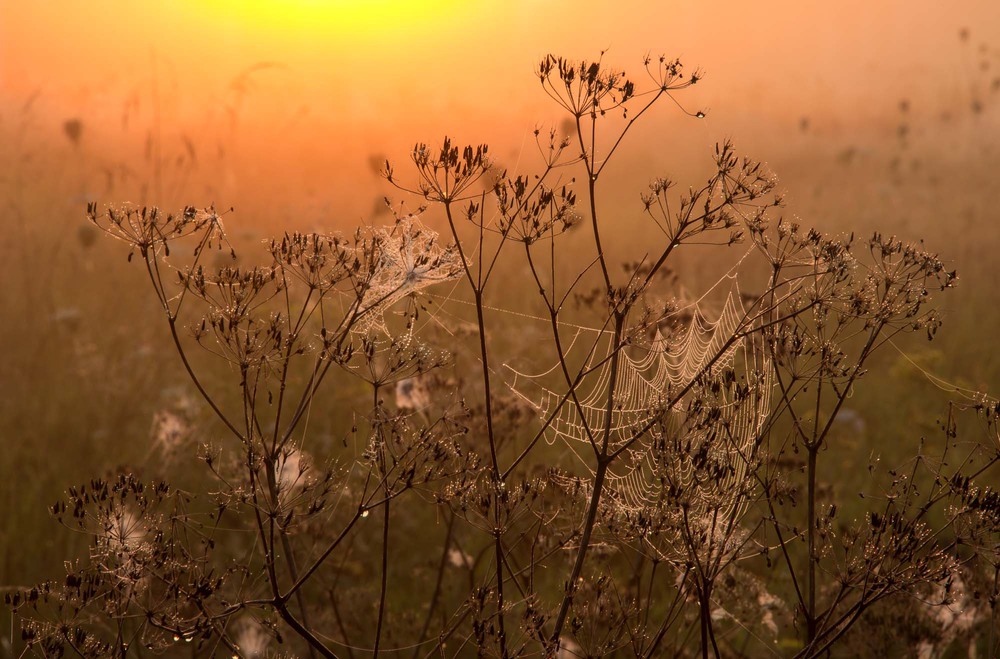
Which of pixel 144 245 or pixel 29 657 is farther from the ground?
pixel 144 245

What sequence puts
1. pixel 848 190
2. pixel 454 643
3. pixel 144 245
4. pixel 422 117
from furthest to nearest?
1. pixel 848 190
2. pixel 422 117
3. pixel 454 643
4. pixel 144 245

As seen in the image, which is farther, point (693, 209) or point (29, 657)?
point (29, 657)

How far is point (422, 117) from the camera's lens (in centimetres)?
1074

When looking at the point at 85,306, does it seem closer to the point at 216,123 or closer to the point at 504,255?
the point at 216,123

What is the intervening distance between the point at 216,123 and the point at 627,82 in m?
5.47

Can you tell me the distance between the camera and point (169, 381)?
318 inches

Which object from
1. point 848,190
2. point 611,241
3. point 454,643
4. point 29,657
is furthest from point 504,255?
point 29,657

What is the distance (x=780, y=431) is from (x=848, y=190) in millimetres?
7058

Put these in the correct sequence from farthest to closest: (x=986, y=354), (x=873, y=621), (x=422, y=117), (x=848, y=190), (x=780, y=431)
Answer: (x=848, y=190) → (x=422, y=117) → (x=986, y=354) → (x=780, y=431) → (x=873, y=621)

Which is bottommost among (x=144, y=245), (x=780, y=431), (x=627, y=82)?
(x=780, y=431)

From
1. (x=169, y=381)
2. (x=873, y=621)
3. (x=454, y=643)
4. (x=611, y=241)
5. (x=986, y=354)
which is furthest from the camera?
(x=611, y=241)

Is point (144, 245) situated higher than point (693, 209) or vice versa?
point (693, 209)

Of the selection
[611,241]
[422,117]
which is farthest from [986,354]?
[422,117]

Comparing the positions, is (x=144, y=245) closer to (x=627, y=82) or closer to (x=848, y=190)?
(x=627, y=82)
